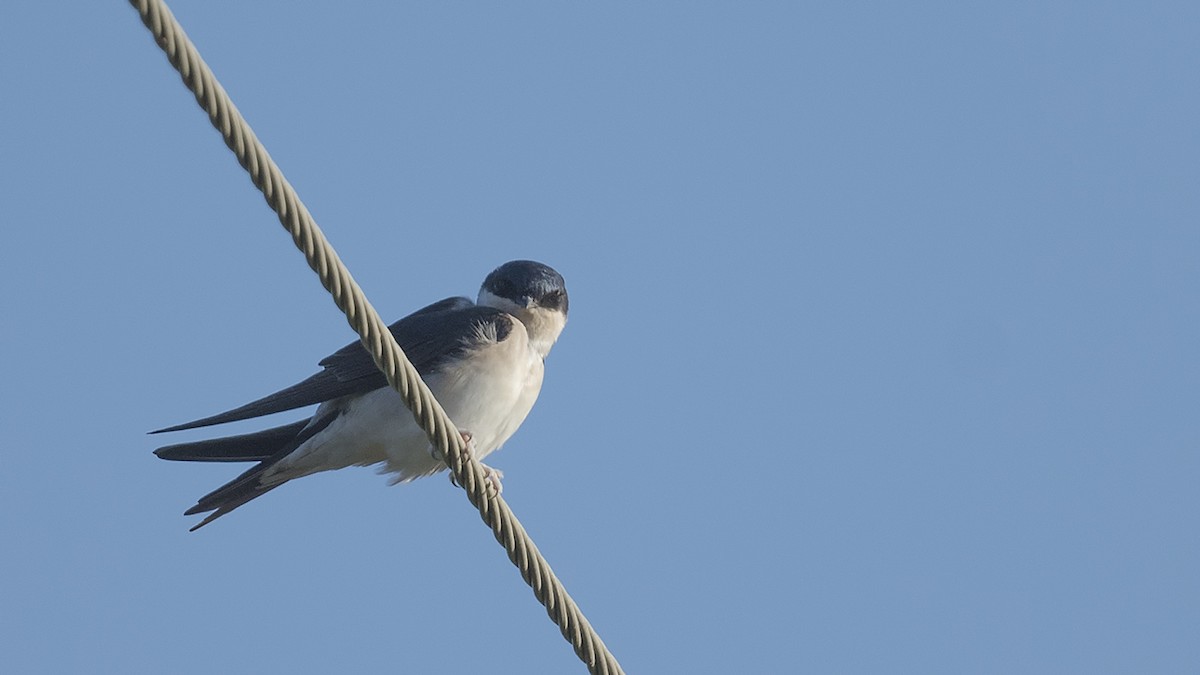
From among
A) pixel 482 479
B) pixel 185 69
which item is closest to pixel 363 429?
pixel 482 479

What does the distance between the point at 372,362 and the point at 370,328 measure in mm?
2387

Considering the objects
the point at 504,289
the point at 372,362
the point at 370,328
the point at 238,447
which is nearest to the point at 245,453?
the point at 238,447

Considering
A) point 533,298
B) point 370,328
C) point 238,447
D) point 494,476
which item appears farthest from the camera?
point 533,298

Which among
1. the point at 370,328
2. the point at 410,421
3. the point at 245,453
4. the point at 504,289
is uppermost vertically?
the point at 504,289

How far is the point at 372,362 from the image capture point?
17.5 feet

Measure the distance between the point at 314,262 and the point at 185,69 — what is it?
491 millimetres

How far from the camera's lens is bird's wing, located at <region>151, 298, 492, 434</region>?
520 centimetres

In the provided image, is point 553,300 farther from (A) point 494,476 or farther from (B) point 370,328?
(B) point 370,328

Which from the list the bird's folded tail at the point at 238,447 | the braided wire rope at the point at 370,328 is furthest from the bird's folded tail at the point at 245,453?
the braided wire rope at the point at 370,328

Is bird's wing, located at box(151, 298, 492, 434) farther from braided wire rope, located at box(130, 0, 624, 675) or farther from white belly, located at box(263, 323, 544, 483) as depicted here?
braided wire rope, located at box(130, 0, 624, 675)

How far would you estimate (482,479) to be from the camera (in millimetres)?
3352

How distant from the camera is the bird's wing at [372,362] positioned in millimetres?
5195

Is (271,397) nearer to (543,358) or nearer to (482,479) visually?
(543,358)

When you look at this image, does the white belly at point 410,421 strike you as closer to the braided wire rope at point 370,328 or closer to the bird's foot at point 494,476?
the bird's foot at point 494,476
